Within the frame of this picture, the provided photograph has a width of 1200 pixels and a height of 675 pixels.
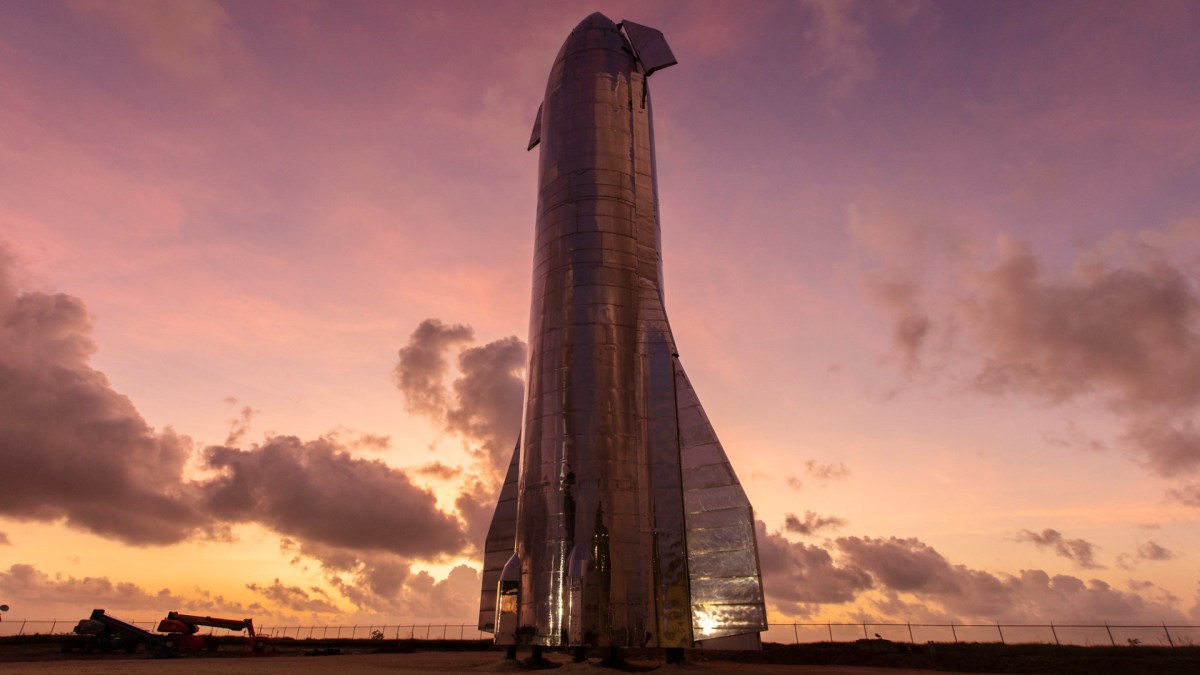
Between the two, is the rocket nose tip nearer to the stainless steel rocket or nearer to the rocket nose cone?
A: the rocket nose cone

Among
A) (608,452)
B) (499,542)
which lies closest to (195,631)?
(499,542)

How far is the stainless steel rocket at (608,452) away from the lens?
22625mm

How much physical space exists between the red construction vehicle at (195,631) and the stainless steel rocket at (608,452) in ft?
78.0

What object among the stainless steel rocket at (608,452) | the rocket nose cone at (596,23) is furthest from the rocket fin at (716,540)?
the rocket nose cone at (596,23)

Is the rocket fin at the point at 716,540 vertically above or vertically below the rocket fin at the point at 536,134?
below

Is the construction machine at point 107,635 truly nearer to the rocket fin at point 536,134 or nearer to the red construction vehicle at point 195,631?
the red construction vehicle at point 195,631

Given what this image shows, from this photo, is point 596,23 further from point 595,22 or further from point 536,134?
point 536,134

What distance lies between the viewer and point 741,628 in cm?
2231

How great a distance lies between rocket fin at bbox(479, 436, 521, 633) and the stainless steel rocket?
0.23ft

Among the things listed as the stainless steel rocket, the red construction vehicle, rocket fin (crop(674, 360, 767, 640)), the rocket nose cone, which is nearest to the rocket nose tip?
the rocket nose cone

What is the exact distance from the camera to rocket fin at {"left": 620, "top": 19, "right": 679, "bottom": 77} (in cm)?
3369

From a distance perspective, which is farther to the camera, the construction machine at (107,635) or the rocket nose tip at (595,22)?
the construction machine at (107,635)

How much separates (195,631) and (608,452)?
110ft

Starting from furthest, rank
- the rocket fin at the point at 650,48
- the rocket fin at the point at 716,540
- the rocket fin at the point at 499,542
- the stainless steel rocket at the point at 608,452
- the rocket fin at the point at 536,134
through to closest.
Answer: the rocket fin at the point at 536,134 → the rocket fin at the point at 650,48 → the rocket fin at the point at 499,542 → the stainless steel rocket at the point at 608,452 → the rocket fin at the point at 716,540
